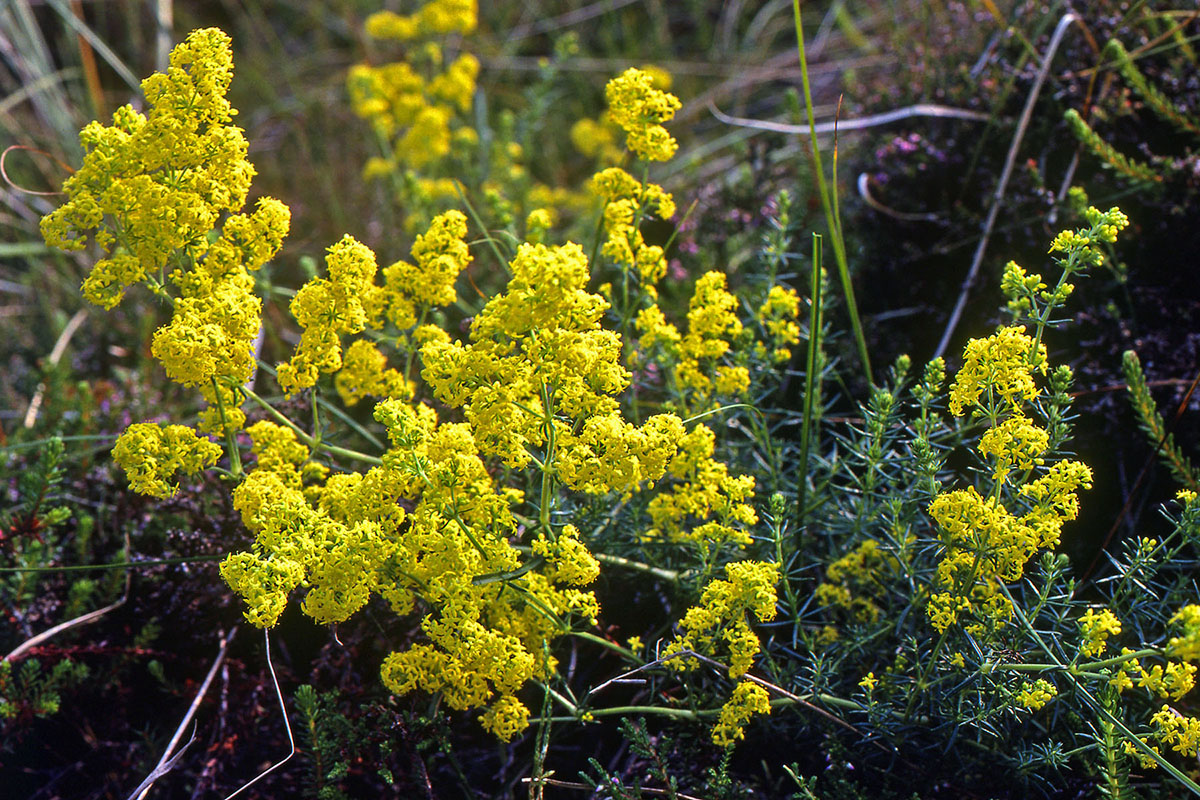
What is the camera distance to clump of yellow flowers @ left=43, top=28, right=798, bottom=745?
196 cm

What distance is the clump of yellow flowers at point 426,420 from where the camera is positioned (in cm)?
196

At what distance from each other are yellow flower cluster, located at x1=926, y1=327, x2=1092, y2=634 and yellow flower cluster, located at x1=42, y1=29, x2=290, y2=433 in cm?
157

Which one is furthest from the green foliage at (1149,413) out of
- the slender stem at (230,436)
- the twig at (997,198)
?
the slender stem at (230,436)

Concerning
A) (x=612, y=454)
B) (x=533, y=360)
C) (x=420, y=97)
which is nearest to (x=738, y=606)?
(x=612, y=454)

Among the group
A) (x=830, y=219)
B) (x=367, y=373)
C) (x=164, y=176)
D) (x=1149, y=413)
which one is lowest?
(x=1149, y=413)

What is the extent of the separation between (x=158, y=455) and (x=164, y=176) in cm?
65

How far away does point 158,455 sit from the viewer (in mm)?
2191

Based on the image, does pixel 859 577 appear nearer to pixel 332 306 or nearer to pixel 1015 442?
pixel 1015 442

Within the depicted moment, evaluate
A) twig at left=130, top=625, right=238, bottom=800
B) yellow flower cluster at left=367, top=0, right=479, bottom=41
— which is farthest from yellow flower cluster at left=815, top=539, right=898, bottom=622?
yellow flower cluster at left=367, top=0, right=479, bottom=41

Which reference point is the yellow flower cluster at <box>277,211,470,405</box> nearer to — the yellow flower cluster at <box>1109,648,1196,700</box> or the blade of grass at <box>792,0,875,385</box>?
the blade of grass at <box>792,0,875,385</box>

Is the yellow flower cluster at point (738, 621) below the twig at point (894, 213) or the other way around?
below

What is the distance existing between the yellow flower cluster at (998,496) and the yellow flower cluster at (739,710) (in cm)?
41

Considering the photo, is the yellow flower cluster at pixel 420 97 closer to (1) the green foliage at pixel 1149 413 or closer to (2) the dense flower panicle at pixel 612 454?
→ (2) the dense flower panicle at pixel 612 454

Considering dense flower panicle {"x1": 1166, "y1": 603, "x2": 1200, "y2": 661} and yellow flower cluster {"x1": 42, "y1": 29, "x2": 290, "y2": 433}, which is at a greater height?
yellow flower cluster {"x1": 42, "y1": 29, "x2": 290, "y2": 433}
